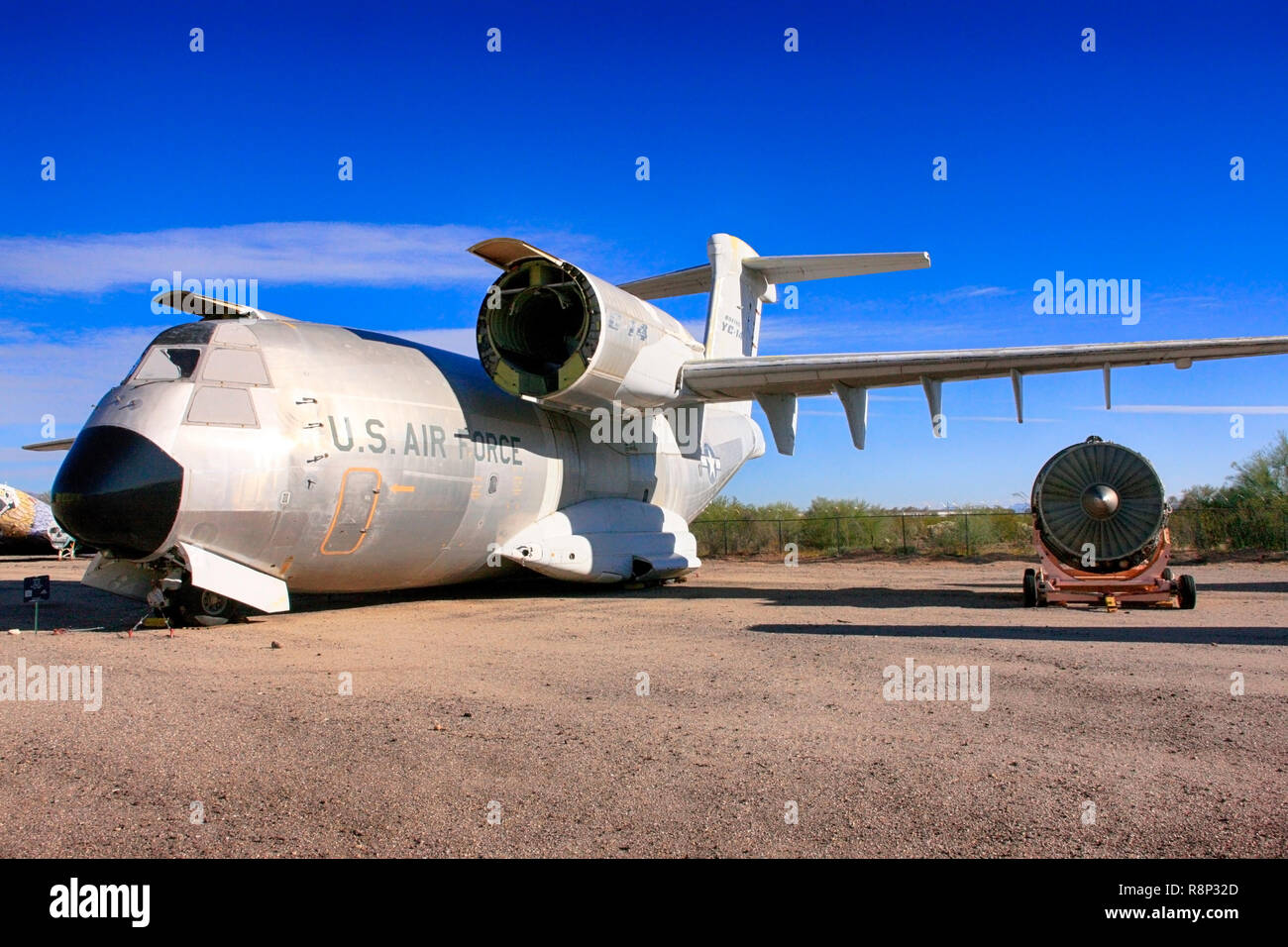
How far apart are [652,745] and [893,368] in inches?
436

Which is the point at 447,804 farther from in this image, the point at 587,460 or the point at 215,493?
the point at 587,460

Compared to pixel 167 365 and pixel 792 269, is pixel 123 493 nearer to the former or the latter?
Answer: pixel 167 365

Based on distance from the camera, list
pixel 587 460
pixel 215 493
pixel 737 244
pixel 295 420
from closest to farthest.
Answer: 1. pixel 215 493
2. pixel 295 420
3. pixel 587 460
4. pixel 737 244

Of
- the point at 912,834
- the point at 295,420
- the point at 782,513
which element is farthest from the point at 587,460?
the point at 782,513

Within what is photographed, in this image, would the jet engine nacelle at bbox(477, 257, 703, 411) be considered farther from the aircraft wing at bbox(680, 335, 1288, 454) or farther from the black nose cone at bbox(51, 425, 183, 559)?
the black nose cone at bbox(51, 425, 183, 559)

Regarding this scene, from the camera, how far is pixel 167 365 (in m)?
11.4

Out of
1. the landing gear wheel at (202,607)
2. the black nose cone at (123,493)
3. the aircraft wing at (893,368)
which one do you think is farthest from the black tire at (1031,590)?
the black nose cone at (123,493)

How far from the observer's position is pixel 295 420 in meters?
11.7

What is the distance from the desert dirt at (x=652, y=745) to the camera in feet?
13.8

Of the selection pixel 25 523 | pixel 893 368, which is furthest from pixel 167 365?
pixel 25 523

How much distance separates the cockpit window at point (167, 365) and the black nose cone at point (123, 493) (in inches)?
38.8

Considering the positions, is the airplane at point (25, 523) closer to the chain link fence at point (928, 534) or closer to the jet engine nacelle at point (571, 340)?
the chain link fence at point (928, 534)

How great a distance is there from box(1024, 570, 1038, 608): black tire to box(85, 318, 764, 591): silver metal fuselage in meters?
7.66
